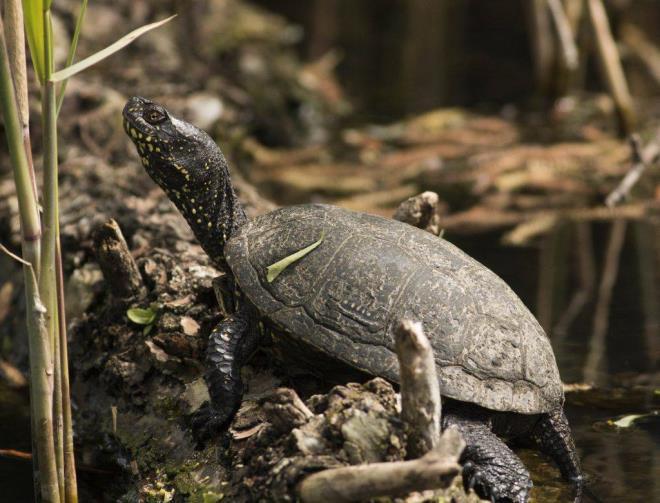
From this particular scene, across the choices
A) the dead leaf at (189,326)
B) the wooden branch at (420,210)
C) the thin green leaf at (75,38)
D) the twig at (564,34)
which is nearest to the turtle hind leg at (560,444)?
the wooden branch at (420,210)

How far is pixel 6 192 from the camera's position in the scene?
5.74 metres

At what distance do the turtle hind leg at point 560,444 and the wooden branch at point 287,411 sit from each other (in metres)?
0.99

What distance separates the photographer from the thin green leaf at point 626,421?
3.78 meters

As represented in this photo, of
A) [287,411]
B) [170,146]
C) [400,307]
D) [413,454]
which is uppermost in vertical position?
[170,146]

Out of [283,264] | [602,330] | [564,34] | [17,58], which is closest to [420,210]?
[283,264]

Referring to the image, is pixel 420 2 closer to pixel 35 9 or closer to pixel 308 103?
pixel 308 103

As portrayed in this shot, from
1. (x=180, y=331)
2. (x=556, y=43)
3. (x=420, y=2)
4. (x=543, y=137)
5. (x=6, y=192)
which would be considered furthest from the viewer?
(x=420, y=2)

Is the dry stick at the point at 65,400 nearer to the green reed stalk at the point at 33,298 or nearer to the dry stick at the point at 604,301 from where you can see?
the green reed stalk at the point at 33,298

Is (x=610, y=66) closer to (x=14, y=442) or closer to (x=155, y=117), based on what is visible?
(x=155, y=117)

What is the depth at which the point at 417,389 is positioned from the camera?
254 cm

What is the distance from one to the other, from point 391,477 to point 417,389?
0.89 feet

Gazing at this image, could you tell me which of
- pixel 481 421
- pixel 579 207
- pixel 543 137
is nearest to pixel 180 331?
pixel 481 421

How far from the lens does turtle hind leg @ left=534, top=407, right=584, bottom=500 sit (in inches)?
129

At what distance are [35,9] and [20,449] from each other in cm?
222
